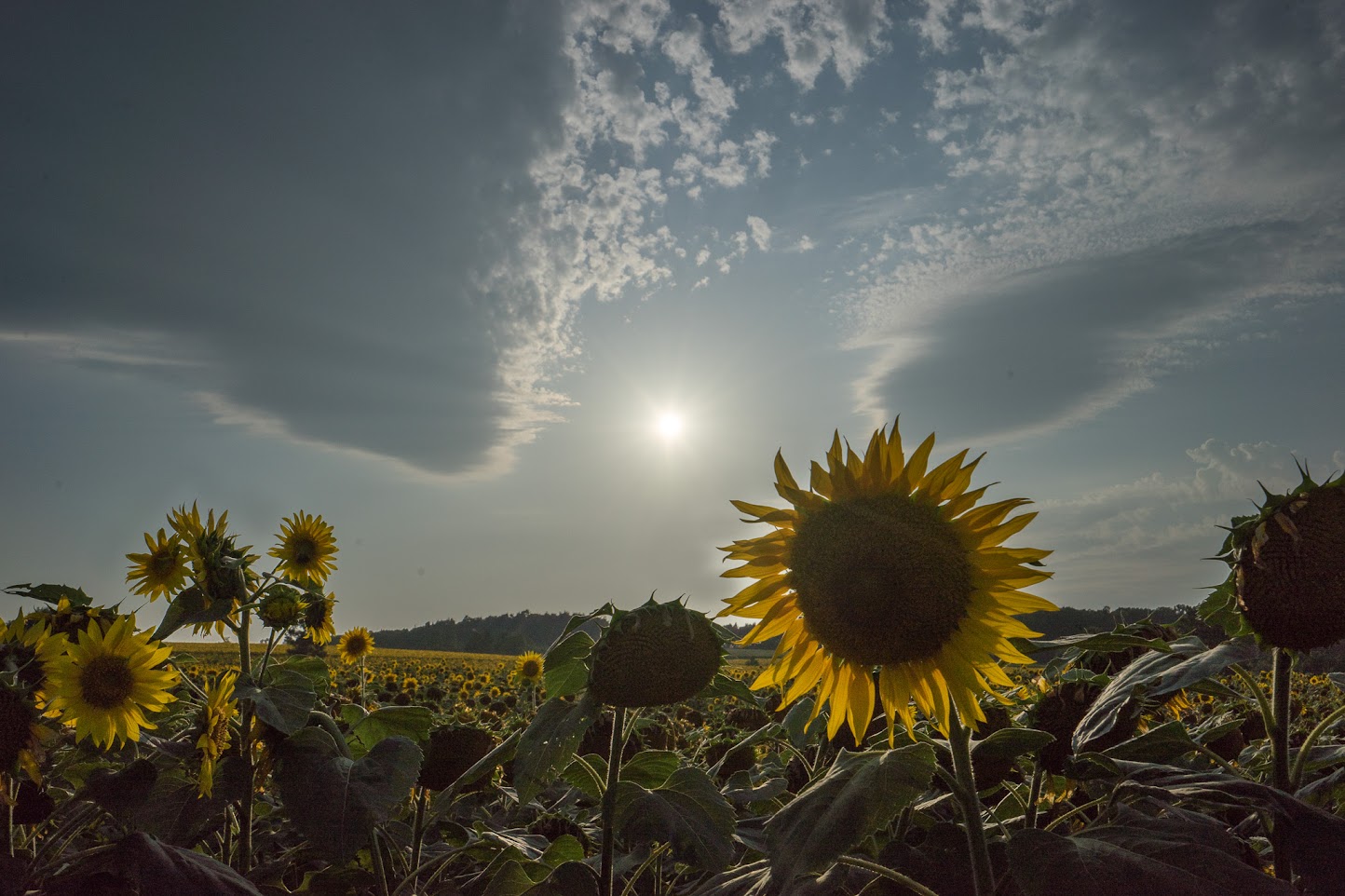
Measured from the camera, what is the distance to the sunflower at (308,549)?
6340 millimetres

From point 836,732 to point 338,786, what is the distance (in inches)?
73.2

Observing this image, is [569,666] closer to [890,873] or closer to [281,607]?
[890,873]

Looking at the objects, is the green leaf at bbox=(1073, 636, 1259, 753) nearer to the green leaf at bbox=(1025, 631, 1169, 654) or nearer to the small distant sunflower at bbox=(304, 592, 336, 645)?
the green leaf at bbox=(1025, 631, 1169, 654)

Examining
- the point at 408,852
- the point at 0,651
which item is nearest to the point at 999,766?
the point at 408,852

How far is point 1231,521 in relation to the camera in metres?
2.42

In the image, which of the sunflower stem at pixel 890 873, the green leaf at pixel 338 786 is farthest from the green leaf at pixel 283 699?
the sunflower stem at pixel 890 873

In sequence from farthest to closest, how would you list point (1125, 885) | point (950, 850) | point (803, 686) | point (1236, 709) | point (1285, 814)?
point (1236, 709) → point (803, 686) → point (950, 850) → point (1285, 814) → point (1125, 885)

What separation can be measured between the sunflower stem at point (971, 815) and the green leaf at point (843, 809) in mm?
228

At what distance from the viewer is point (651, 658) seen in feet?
7.89

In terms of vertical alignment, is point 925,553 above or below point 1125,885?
above

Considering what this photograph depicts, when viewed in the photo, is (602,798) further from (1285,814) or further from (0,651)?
(0,651)

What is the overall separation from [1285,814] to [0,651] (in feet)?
14.4

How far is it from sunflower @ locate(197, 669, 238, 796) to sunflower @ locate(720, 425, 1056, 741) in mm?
2268

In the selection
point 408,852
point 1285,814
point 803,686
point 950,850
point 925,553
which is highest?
point 925,553
